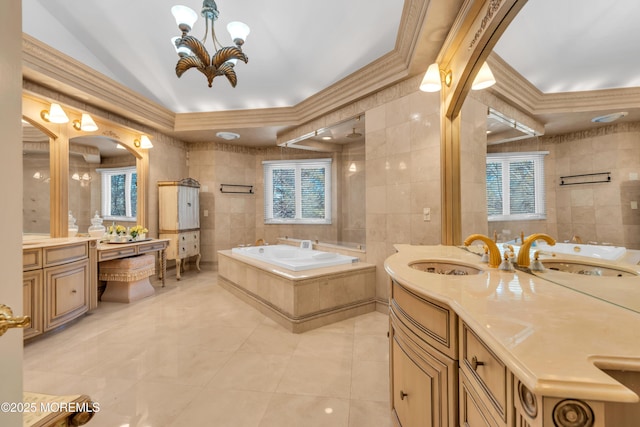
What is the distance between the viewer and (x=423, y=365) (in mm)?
1062

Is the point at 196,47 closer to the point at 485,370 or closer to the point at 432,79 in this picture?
the point at 432,79

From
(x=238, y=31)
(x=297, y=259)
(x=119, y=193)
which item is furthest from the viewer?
(x=119, y=193)

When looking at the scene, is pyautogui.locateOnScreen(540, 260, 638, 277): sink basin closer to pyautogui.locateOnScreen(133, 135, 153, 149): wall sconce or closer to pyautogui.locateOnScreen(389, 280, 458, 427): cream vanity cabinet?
pyautogui.locateOnScreen(389, 280, 458, 427): cream vanity cabinet

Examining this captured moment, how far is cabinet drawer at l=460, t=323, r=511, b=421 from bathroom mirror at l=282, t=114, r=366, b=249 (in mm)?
2653

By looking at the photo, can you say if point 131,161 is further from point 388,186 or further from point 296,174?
point 388,186

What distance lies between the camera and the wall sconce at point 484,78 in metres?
1.70

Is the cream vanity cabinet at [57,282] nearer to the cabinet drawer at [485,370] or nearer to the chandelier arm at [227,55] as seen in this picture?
the chandelier arm at [227,55]

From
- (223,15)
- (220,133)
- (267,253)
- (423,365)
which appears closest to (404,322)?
(423,365)

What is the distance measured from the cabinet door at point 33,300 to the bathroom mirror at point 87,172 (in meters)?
1.16

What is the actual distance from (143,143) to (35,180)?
1.58m

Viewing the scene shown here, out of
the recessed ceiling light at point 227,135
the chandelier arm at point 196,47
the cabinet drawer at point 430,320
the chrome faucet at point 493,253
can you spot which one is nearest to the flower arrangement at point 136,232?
the recessed ceiling light at point 227,135

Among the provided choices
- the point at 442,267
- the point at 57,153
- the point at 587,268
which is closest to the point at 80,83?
the point at 57,153

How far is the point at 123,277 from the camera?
3443 millimetres

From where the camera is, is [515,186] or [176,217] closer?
[515,186]
